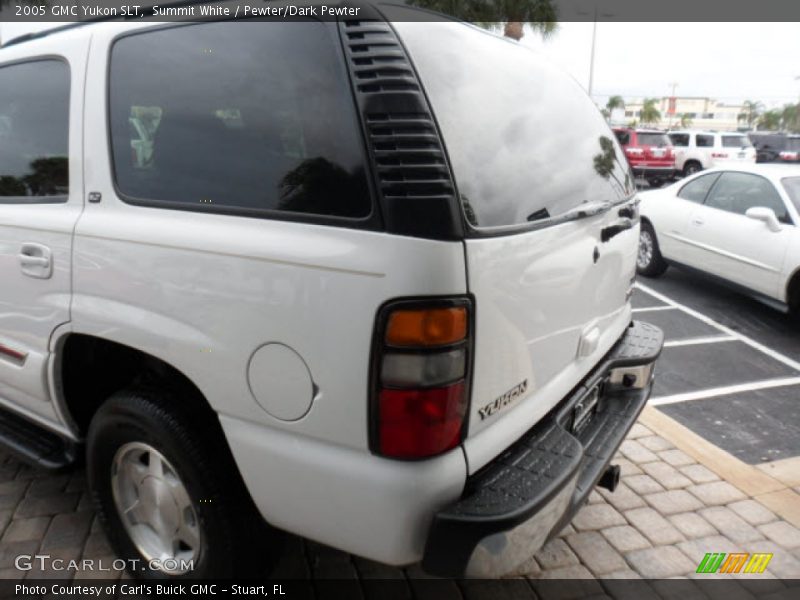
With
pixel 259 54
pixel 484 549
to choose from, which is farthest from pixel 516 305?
pixel 259 54

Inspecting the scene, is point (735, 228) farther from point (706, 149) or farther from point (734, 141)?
point (734, 141)

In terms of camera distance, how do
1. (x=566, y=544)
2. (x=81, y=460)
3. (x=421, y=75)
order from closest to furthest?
(x=421, y=75) < (x=81, y=460) < (x=566, y=544)

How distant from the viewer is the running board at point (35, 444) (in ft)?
8.20

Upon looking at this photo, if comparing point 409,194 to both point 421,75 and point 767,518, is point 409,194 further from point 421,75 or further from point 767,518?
point 767,518

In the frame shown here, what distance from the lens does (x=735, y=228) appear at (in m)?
6.21

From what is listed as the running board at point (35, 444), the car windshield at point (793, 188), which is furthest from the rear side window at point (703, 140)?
Result: the running board at point (35, 444)

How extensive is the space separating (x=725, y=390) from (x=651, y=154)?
58.3 feet

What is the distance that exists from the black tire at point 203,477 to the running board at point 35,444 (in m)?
0.47

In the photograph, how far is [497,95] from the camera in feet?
6.58

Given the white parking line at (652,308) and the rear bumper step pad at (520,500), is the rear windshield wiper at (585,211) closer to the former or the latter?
the rear bumper step pad at (520,500)

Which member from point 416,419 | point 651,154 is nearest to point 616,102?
point 651,154

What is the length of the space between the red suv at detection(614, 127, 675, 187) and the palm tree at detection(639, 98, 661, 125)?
73.6 m

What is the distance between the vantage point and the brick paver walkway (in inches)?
101

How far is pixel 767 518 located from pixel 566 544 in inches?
40.6
